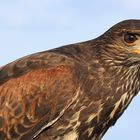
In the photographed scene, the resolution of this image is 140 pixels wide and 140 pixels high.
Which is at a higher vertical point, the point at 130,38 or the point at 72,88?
the point at 130,38

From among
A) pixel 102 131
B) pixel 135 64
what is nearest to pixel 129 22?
pixel 135 64

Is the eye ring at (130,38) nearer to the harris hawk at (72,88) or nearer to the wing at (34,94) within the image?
the harris hawk at (72,88)

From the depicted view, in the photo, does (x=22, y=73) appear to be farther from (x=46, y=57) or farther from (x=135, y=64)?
(x=135, y=64)

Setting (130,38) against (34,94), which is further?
(130,38)

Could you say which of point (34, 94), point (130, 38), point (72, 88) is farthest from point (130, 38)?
point (34, 94)

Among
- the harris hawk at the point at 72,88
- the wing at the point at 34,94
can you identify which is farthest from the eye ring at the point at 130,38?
the wing at the point at 34,94

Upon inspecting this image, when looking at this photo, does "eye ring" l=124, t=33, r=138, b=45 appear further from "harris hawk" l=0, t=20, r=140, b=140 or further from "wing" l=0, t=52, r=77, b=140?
"wing" l=0, t=52, r=77, b=140

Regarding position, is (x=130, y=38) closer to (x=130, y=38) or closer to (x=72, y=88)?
(x=130, y=38)
